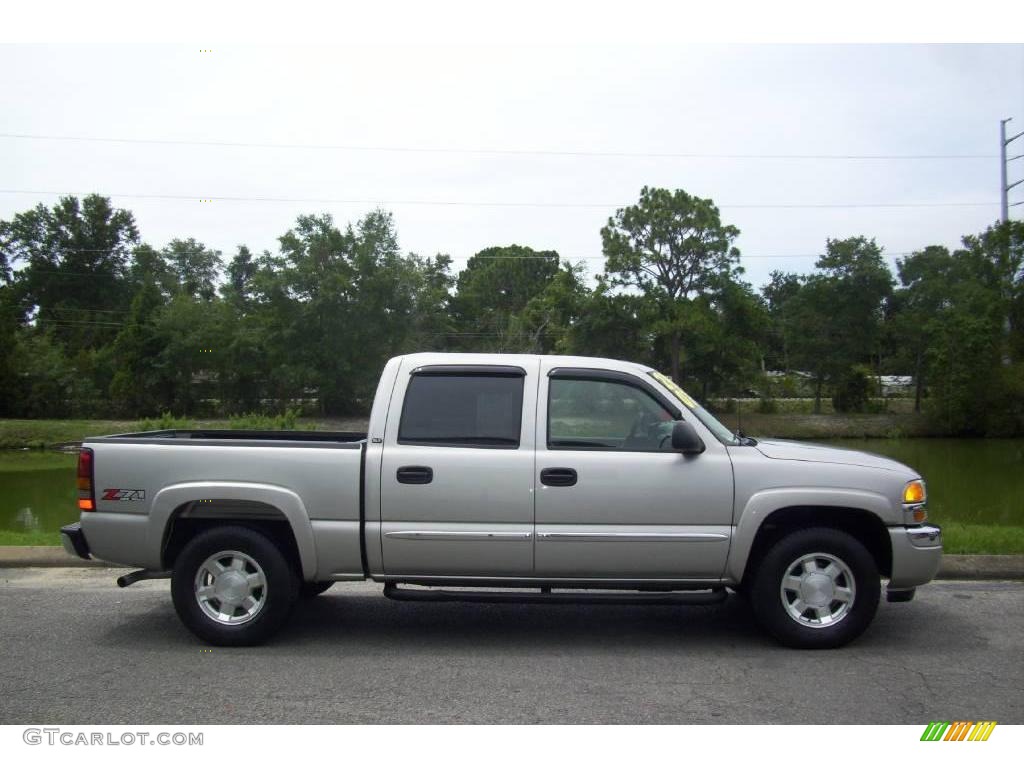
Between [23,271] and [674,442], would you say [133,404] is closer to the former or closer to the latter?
[23,271]

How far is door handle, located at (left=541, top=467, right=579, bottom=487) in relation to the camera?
18.5 ft

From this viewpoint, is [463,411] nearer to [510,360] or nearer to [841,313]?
[510,360]

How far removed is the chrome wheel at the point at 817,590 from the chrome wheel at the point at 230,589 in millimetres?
3427

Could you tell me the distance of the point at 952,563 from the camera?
7871 mm

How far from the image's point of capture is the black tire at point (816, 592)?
568 centimetres

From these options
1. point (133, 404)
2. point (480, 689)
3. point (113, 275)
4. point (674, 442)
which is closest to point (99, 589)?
point (480, 689)

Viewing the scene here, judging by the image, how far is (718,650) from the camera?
5.77m

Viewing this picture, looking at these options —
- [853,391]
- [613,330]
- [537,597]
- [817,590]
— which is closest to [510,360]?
[537,597]

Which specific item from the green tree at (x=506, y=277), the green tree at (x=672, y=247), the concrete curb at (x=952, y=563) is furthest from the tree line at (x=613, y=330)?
the concrete curb at (x=952, y=563)

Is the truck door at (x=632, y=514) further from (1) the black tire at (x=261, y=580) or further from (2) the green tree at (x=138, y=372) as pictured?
(2) the green tree at (x=138, y=372)

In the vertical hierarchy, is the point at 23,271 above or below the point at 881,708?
above

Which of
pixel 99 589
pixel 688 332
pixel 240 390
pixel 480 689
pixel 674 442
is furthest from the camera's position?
pixel 240 390

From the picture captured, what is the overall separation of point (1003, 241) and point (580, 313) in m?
23.3

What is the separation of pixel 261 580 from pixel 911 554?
4.21 metres
